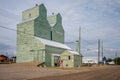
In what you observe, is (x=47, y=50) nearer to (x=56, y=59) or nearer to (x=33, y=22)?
(x=56, y=59)

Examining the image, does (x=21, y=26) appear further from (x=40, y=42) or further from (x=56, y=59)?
(x=56, y=59)

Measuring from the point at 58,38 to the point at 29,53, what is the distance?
16.9 metres

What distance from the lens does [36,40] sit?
50.2 metres

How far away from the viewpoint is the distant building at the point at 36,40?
163 ft

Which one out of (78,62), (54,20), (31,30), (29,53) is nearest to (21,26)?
(31,30)

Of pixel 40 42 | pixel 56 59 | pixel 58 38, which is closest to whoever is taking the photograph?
pixel 40 42

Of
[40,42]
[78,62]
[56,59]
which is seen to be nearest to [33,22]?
[40,42]

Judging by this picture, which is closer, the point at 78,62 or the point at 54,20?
the point at 78,62

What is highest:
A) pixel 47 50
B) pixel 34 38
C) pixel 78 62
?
pixel 34 38

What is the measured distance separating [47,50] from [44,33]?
7965mm

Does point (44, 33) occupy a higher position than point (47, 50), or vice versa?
point (44, 33)

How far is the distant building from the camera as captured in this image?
49.6 m

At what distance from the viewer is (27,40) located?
52344 mm

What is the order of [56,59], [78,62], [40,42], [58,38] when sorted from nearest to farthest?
[40,42] → [56,59] → [78,62] → [58,38]
